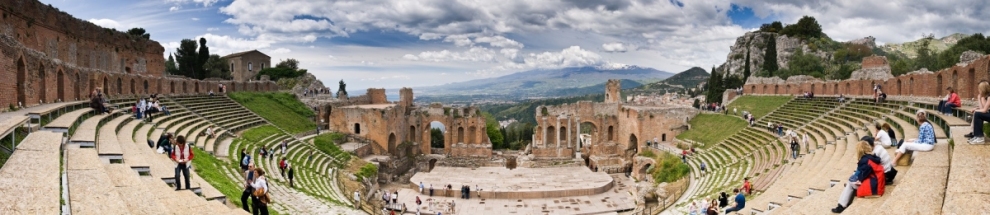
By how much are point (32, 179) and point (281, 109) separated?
30.5 meters

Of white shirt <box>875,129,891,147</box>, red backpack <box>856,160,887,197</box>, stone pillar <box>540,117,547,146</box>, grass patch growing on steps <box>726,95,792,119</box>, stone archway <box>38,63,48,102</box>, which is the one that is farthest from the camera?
stone pillar <box>540,117,547,146</box>

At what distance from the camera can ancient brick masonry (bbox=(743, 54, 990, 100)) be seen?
64.2 ft

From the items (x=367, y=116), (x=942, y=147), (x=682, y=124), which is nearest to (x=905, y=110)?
(x=942, y=147)

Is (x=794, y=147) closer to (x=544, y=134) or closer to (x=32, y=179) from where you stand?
(x=32, y=179)

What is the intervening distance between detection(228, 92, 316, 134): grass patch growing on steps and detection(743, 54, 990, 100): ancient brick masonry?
31.1m

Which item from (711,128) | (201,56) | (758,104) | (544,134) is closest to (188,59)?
(201,56)

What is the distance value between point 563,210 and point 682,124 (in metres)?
17.0

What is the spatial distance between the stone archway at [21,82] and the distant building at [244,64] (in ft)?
139

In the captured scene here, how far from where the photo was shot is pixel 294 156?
25078mm

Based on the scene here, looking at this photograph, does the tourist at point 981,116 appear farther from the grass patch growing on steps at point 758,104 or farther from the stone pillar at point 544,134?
the stone pillar at point 544,134

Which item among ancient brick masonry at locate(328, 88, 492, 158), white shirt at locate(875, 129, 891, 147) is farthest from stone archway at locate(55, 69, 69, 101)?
white shirt at locate(875, 129, 891, 147)

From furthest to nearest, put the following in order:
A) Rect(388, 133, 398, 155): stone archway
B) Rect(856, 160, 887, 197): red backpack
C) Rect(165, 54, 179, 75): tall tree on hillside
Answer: Rect(165, 54, 179, 75): tall tree on hillside → Rect(388, 133, 398, 155): stone archway → Rect(856, 160, 887, 197): red backpack

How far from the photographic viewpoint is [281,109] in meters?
36.2

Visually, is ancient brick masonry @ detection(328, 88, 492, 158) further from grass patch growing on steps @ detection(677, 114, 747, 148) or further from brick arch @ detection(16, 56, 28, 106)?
brick arch @ detection(16, 56, 28, 106)
